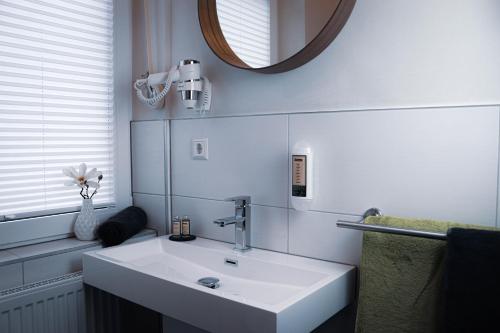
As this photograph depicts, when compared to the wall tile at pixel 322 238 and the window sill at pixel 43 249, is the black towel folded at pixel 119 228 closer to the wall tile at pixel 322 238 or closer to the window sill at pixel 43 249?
the window sill at pixel 43 249

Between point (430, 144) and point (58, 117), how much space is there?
1.35 m

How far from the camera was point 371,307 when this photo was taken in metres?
1.04

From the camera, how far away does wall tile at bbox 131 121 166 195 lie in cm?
176

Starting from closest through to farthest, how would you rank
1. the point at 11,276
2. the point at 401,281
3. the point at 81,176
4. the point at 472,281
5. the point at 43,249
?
the point at 472,281, the point at 401,281, the point at 11,276, the point at 43,249, the point at 81,176

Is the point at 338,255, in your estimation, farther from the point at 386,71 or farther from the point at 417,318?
the point at 386,71

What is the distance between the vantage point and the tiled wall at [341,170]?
3.41 feet

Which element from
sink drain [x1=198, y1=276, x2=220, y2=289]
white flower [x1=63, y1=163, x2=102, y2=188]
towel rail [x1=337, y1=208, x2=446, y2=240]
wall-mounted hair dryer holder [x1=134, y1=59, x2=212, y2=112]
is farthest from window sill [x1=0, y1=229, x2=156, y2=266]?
towel rail [x1=337, y1=208, x2=446, y2=240]

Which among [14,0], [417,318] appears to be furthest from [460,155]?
[14,0]

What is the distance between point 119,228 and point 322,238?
79 cm

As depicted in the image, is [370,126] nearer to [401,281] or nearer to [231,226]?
[401,281]

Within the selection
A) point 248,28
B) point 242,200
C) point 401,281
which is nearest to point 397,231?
point 401,281

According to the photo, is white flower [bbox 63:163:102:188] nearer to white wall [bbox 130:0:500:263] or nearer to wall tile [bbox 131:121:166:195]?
wall tile [bbox 131:121:166:195]

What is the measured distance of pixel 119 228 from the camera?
1.58m

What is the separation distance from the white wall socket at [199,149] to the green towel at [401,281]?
76cm
